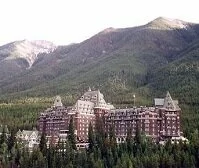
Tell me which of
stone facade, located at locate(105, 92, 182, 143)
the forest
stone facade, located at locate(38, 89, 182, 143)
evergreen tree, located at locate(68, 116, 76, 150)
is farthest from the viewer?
stone facade, located at locate(38, 89, 182, 143)

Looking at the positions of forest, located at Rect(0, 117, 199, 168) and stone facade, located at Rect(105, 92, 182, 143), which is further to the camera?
stone facade, located at Rect(105, 92, 182, 143)

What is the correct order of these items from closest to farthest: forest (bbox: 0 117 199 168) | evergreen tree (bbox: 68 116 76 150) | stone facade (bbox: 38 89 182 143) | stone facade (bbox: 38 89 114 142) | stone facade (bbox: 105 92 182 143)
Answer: forest (bbox: 0 117 199 168)
evergreen tree (bbox: 68 116 76 150)
stone facade (bbox: 105 92 182 143)
stone facade (bbox: 38 89 182 143)
stone facade (bbox: 38 89 114 142)

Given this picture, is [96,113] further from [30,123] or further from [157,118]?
[30,123]

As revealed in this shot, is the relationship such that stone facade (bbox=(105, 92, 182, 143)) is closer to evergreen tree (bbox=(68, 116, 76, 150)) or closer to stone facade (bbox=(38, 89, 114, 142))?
stone facade (bbox=(38, 89, 114, 142))

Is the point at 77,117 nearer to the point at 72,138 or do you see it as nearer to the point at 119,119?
the point at 119,119

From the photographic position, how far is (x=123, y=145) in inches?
4916

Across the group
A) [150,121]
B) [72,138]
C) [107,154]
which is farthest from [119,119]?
[107,154]

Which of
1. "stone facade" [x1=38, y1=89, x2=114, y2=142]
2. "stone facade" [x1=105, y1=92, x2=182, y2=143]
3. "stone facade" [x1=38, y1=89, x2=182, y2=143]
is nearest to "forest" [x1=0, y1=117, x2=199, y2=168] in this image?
"stone facade" [x1=105, y1=92, x2=182, y2=143]

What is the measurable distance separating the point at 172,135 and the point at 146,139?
17.9 metres

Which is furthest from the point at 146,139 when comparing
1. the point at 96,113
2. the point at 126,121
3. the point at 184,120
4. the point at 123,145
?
the point at 184,120

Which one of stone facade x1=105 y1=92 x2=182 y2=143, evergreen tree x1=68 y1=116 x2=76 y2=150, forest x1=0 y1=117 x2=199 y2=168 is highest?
stone facade x1=105 y1=92 x2=182 y2=143

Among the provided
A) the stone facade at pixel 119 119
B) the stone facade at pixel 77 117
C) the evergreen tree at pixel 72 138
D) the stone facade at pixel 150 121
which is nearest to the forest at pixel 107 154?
the evergreen tree at pixel 72 138

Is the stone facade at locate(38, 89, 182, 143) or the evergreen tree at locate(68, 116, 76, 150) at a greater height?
the stone facade at locate(38, 89, 182, 143)

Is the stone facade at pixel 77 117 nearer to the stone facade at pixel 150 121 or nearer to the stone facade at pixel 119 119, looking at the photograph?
the stone facade at pixel 119 119
